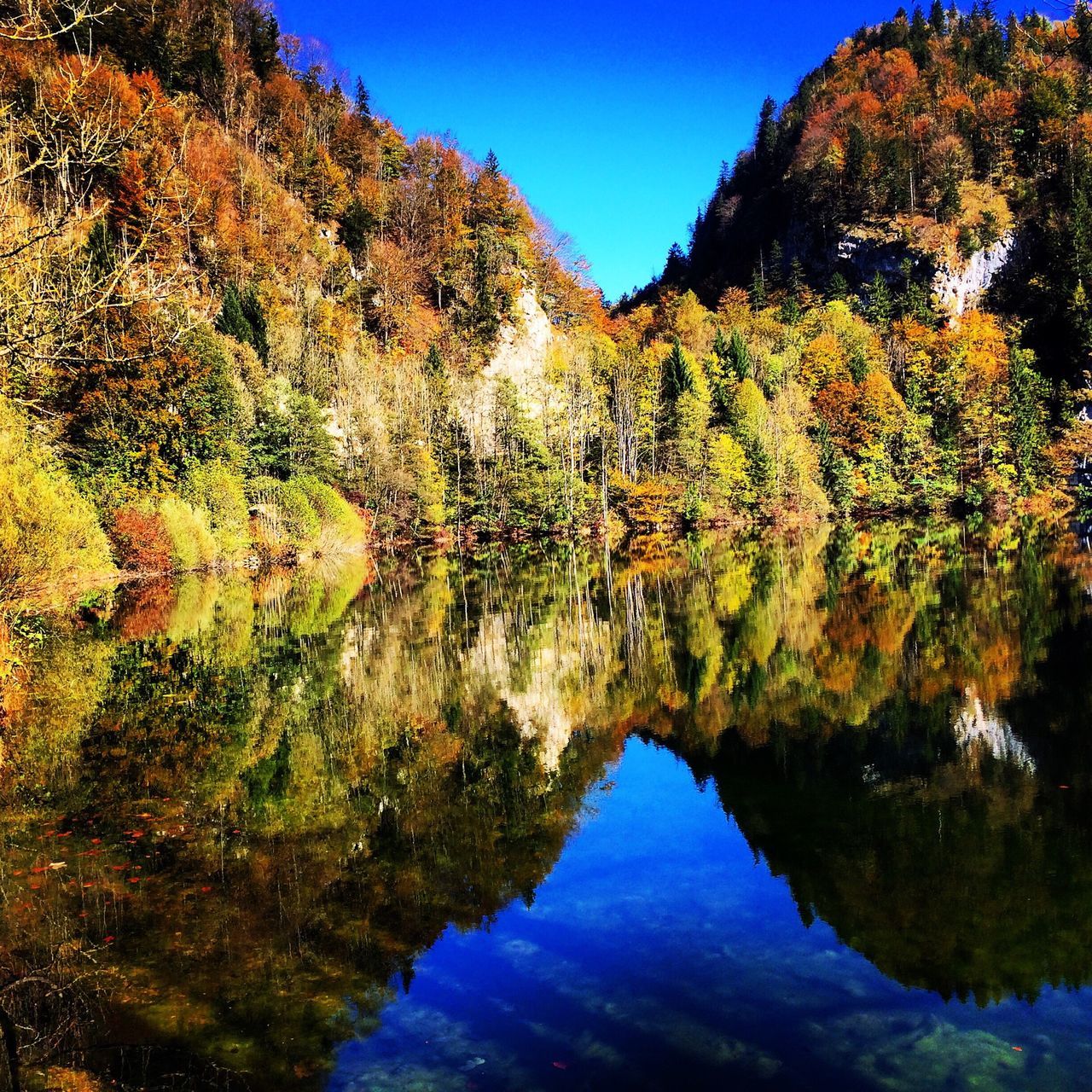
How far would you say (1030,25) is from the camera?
319ft

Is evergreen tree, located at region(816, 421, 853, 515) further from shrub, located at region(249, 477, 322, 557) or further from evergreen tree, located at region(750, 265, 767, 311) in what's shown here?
shrub, located at region(249, 477, 322, 557)

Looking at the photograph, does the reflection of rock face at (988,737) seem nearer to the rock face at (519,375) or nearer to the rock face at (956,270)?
the rock face at (519,375)

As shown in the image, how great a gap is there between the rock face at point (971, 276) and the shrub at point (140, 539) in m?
93.8

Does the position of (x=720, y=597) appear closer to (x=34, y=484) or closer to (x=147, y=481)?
(x=34, y=484)

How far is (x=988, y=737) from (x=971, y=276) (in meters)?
104

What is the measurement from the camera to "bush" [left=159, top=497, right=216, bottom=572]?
35156 mm

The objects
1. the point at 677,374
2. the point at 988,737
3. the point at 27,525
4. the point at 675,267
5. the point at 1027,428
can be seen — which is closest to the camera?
the point at 988,737

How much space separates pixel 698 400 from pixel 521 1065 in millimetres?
63755

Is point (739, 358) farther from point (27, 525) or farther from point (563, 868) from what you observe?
point (563, 868)

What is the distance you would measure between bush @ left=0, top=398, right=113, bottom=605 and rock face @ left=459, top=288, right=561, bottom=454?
43146 mm

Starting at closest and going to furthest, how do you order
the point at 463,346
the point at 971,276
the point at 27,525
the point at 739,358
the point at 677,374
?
the point at 27,525 → the point at 677,374 → the point at 463,346 → the point at 739,358 → the point at 971,276

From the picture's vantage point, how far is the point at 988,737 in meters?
10.8

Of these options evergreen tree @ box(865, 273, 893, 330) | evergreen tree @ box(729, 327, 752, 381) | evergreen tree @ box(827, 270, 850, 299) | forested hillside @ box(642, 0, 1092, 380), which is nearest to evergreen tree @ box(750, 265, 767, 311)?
forested hillside @ box(642, 0, 1092, 380)

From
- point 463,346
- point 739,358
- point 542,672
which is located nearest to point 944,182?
point 739,358
